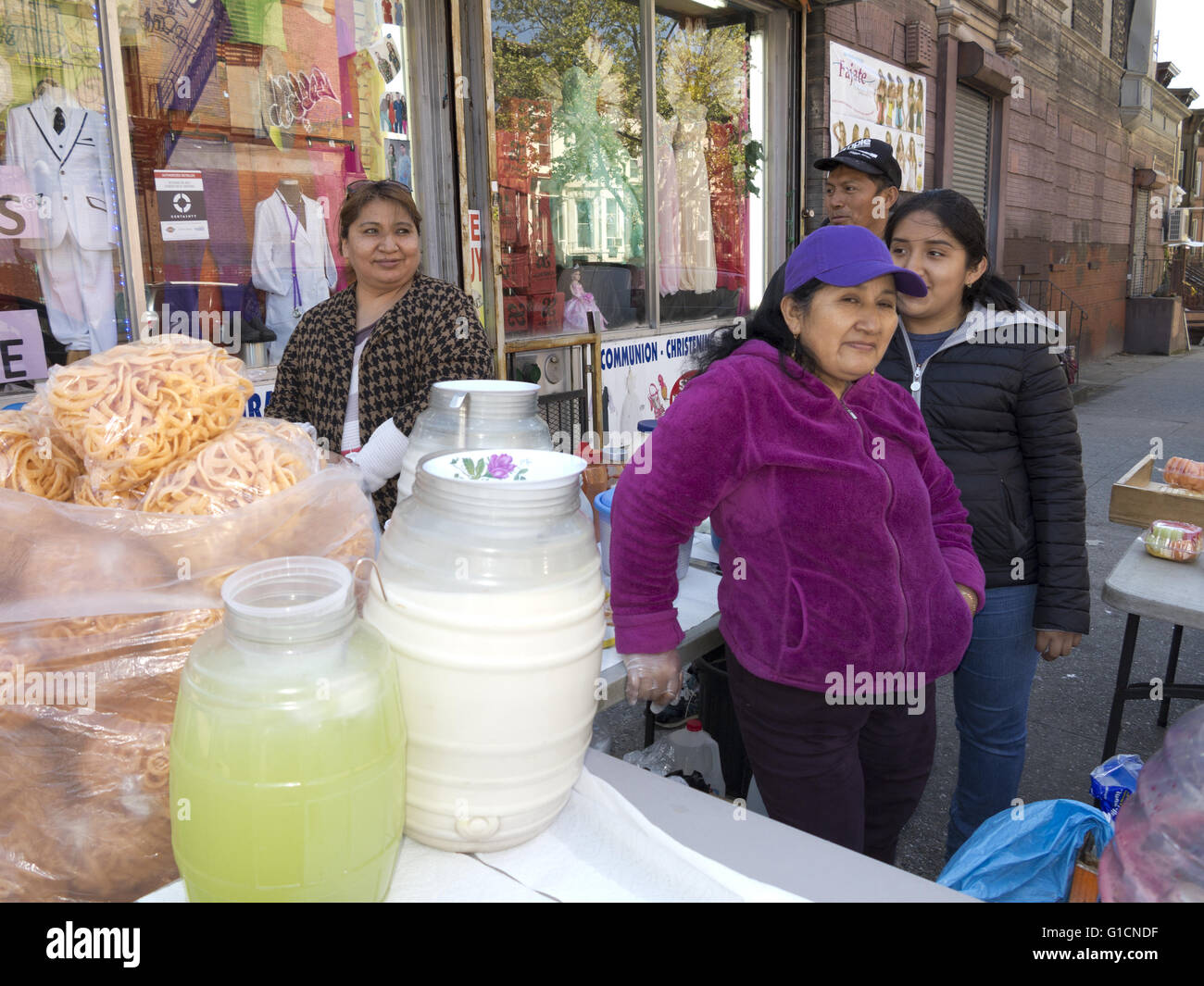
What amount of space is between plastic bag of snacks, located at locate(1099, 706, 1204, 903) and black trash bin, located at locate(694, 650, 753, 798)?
5.66 ft

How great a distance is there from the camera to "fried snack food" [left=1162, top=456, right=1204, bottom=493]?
3.66 m

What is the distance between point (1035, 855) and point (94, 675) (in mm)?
1605

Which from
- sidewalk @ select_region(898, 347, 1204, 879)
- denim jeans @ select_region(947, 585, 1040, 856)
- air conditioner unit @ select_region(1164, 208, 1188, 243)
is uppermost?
air conditioner unit @ select_region(1164, 208, 1188, 243)

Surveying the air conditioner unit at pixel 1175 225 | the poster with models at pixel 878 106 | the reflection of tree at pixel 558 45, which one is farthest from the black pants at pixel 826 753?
the air conditioner unit at pixel 1175 225

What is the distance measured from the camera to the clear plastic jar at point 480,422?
185 centimetres

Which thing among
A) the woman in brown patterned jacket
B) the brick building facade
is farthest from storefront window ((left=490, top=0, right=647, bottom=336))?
the woman in brown patterned jacket

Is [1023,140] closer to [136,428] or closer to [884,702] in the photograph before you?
[884,702]

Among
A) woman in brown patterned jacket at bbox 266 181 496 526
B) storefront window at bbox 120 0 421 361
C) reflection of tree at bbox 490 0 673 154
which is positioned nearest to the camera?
woman in brown patterned jacket at bbox 266 181 496 526

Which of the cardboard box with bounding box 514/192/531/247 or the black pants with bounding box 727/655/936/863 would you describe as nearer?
the black pants with bounding box 727/655/936/863

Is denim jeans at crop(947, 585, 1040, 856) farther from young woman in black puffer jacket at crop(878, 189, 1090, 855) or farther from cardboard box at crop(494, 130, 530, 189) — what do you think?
cardboard box at crop(494, 130, 530, 189)

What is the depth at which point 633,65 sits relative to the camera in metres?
6.95

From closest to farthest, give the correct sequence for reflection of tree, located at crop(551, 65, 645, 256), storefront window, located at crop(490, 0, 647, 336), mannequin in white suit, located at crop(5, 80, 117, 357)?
mannequin in white suit, located at crop(5, 80, 117, 357) < storefront window, located at crop(490, 0, 647, 336) < reflection of tree, located at crop(551, 65, 645, 256)
